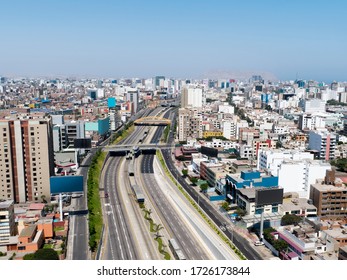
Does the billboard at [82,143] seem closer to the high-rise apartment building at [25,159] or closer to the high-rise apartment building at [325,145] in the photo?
the high-rise apartment building at [25,159]

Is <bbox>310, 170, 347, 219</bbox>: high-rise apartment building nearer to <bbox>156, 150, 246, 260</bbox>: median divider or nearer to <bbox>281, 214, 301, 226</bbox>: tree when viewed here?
<bbox>281, 214, 301, 226</bbox>: tree

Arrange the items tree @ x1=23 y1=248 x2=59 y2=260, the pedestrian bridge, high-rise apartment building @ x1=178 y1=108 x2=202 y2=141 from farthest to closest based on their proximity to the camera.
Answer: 1. the pedestrian bridge
2. high-rise apartment building @ x1=178 y1=108 x2=202 y2=141
3. tree @ x1=23 y1=248 x2=59 y2=260

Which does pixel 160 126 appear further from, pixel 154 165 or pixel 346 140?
pixel 346 140

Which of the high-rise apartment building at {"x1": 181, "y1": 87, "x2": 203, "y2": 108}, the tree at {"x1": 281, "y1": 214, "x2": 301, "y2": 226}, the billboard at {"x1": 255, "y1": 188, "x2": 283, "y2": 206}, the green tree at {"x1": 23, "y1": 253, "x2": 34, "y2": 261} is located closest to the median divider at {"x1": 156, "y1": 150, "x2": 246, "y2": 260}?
the billboard at {"x1": 255, "y1": 188, "x2": 283, "y2": 206}

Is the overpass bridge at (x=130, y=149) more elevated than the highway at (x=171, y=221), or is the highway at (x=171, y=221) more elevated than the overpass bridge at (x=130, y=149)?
the overpass bridge at (x=130, y=149)

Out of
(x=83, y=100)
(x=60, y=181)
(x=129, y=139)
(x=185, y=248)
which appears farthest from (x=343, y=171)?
(x=83, y=100)

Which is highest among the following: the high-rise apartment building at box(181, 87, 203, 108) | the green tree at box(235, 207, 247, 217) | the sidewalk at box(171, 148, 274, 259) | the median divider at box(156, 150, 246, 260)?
the high-rise apartment building at box(181, 87, 203, 108)

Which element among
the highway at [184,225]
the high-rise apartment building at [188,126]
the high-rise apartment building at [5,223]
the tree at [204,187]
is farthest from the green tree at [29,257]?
the high-rise apartment building at [188,126]
